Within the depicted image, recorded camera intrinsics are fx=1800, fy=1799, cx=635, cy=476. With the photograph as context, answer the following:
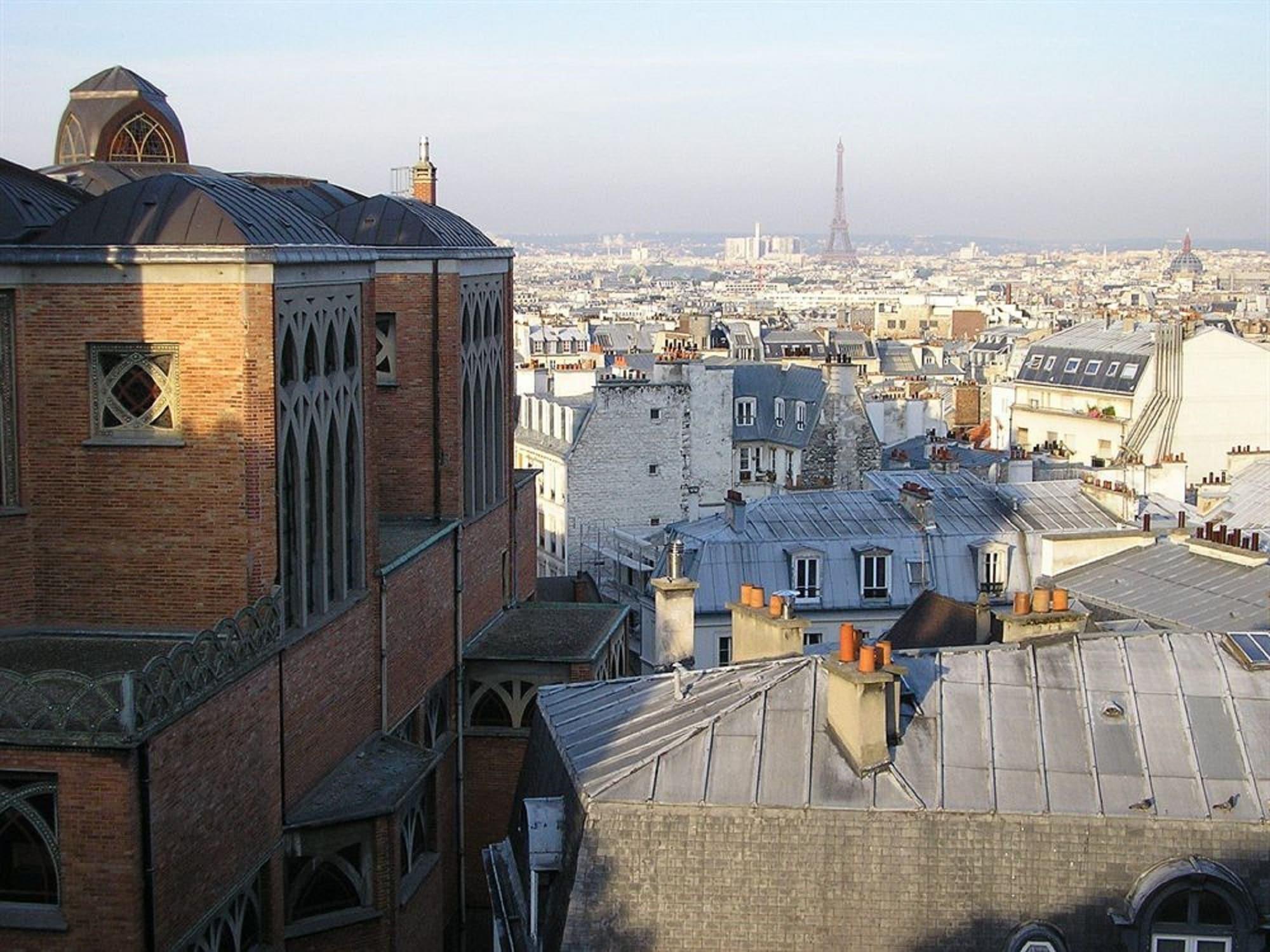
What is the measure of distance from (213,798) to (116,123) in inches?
903

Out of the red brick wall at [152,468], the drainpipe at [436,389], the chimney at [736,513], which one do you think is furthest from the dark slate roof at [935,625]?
the red brick wall at [152,468]

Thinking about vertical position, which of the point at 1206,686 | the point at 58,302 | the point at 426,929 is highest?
the point at 58,302

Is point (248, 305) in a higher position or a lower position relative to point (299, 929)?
Result: higher

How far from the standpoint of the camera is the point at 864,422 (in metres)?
74.8

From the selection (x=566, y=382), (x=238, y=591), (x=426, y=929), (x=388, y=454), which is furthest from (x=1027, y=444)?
(x=238, y=591)

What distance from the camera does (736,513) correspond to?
48.7 meters

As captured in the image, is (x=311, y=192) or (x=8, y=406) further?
(x=311, y=192)

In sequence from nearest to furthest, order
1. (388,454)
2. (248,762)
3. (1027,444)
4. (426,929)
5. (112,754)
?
(112,754) → (248,762) → (426,929) → (388,454) → (1027,444)

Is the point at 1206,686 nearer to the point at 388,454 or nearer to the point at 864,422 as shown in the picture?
the point at 388,454

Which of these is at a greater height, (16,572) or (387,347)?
(387,347)

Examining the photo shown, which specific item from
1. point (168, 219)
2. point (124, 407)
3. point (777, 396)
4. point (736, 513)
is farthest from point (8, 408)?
point (777, 396)

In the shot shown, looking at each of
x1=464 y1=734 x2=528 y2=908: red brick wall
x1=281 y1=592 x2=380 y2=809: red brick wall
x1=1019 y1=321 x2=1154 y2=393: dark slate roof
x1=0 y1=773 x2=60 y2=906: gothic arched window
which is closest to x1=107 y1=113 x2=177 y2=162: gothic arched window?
x1=464 y1=734 x2=528 y2=908: red brick wall

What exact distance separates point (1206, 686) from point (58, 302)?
15.4 metres

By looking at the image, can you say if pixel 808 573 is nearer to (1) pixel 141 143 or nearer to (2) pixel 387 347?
(2) pixel 387 347
